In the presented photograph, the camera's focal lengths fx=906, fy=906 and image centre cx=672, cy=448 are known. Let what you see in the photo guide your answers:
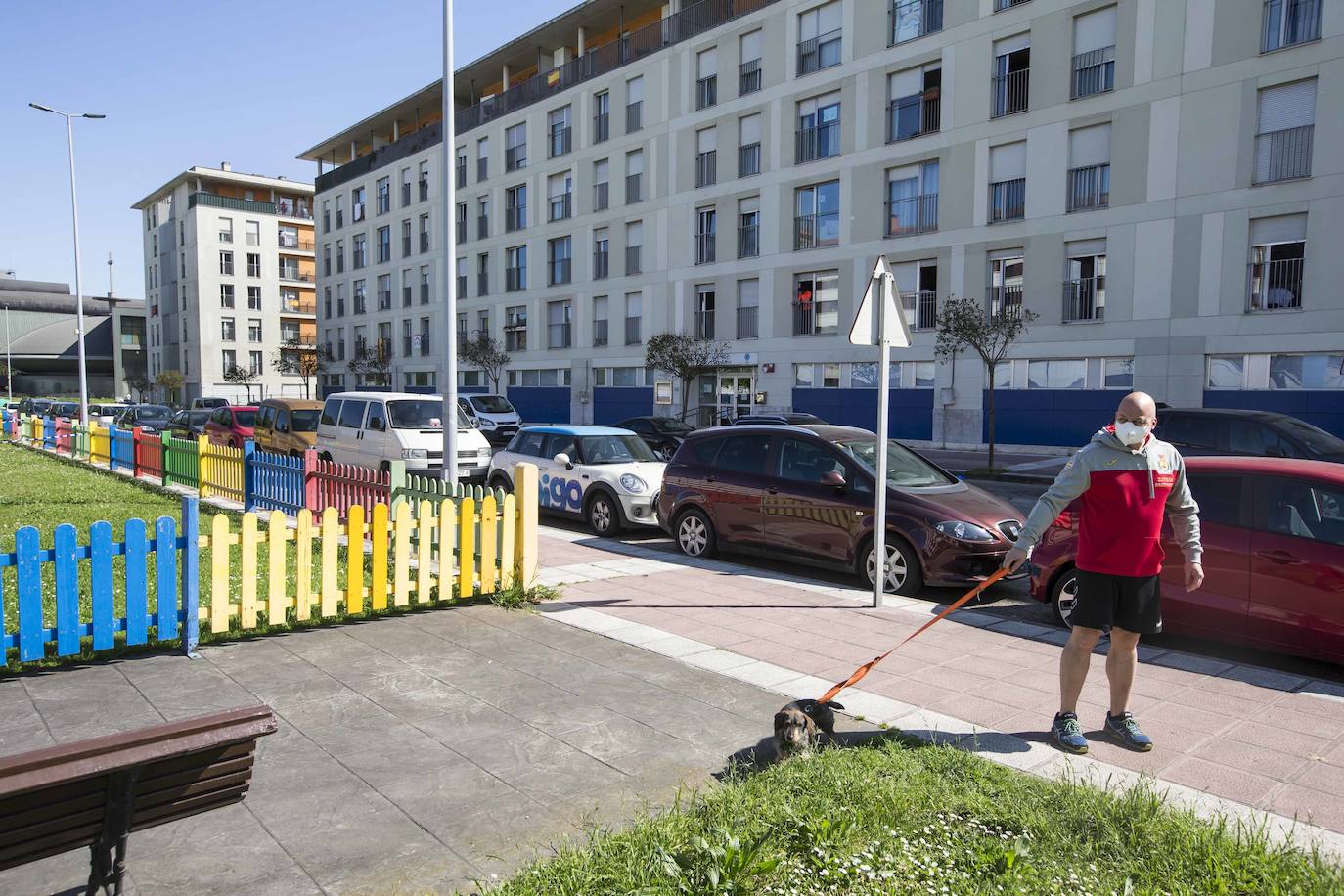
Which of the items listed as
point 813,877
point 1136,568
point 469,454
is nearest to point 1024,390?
point 469,454

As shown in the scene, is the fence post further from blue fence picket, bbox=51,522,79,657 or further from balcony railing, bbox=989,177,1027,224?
balcony railing, bbox=989,177,1027,224

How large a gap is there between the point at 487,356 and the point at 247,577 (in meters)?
37.6

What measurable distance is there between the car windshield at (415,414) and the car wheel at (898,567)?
9.69 m

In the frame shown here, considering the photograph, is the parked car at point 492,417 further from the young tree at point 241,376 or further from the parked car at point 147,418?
the young tree at point 241,376

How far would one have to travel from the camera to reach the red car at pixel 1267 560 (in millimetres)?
6180

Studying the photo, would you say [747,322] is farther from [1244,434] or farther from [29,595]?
[29,595]

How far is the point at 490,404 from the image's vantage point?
3148 centimetres

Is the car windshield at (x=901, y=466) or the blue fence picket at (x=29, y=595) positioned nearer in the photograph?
the blue fence picket at (x=29, y=595)

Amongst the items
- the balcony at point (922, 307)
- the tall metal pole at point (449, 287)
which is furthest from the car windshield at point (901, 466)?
the balcony at point (922, 307)

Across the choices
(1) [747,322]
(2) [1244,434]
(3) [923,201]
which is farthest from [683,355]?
(2) [1244,434]

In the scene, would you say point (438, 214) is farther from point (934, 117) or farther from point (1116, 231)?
point (1116, 231)

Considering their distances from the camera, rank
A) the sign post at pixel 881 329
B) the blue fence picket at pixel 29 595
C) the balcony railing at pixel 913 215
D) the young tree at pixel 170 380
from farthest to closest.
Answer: the young tree at pixel 170 380 < the balcony railing at pixel 913 215 < the sign post at pixel 881 329 < the blue fence picket at pixel 29 595

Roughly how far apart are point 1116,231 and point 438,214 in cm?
3519

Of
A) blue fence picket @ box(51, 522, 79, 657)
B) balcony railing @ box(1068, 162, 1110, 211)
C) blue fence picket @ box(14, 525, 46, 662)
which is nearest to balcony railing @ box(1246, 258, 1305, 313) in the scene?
balcony railing @ box(1068, 162, 1110, 211)
